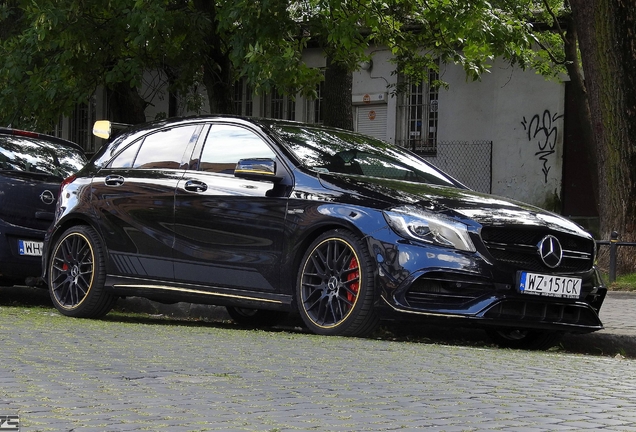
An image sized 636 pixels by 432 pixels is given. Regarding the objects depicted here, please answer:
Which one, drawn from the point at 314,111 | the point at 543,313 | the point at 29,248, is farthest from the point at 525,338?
the point at 314,111

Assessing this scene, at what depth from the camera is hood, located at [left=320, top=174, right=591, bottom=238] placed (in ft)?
26.8

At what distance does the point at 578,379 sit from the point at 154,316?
592 centimetres

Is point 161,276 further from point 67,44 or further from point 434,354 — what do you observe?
point 67,44

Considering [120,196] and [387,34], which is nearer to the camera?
[120,196]

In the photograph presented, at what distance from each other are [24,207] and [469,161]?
1611 centimetres

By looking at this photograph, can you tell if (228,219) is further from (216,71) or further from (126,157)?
(216,71)

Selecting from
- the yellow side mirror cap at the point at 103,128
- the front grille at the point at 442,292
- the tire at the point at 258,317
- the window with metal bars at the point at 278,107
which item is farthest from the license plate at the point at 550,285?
the window with metal bars at the point at 278,107

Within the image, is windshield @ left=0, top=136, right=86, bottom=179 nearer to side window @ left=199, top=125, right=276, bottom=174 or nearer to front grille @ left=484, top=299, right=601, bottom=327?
side window @ left=199, top=125, right=276, bottom=174

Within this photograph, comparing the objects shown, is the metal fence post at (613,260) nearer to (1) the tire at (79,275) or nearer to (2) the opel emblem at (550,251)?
(2) the opel emblem at (550,251)

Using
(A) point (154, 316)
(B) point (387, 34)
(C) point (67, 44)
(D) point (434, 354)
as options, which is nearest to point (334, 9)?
(B) point (387, 34)

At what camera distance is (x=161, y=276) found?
956cm

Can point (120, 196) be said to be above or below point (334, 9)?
below

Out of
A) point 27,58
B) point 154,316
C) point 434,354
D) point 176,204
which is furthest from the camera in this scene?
point 27,58

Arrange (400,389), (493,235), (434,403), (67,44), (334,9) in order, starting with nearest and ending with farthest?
(434,403)
(400,389)
(493,235)
(334,9)
(67,44)
